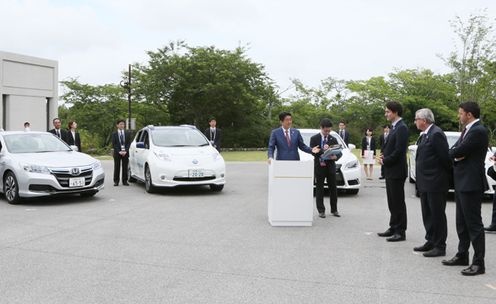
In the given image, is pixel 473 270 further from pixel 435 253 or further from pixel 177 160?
pixel 177 160

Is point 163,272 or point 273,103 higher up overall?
point 273,103

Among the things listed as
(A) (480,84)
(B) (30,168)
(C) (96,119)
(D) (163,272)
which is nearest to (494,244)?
(D) (163,272)

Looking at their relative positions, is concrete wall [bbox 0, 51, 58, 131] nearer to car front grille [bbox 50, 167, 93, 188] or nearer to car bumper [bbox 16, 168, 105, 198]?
car bumper [bbox 16, 168, 105, 198]

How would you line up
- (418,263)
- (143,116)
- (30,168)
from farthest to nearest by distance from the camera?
(143,116)
(30,168)
(418,263)

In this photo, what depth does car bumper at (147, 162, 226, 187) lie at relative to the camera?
11938 millimetres

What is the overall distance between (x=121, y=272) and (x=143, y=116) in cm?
3983

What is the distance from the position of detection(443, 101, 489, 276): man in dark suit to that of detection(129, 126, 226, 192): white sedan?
710 centimetres

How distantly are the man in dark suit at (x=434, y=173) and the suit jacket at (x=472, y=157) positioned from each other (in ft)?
1.85

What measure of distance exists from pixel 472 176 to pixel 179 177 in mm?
7427

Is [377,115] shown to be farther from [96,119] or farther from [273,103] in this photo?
[96,119]

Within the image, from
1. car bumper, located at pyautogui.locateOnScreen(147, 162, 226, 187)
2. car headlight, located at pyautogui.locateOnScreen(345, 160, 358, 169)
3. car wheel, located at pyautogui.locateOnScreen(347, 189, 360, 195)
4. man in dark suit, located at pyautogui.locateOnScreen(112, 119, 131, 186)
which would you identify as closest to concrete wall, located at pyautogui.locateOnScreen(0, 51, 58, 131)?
man in dark suit, located at pyautogui.locateOnScreen(112, 119, 131, 186)

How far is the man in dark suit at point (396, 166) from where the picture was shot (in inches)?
289

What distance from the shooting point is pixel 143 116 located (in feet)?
146

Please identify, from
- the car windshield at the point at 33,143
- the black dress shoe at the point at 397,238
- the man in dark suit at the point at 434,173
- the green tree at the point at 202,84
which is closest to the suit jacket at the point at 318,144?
the black dress shoe at the point at 397,238
